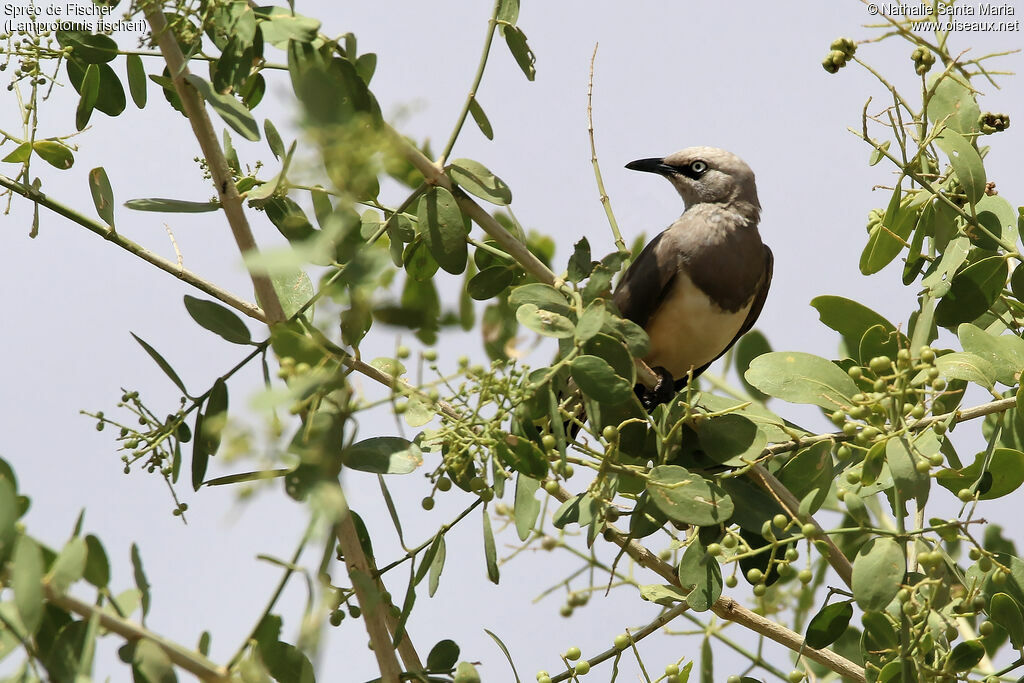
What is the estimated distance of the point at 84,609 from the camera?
1.62 meters

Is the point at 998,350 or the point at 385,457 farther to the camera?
the point at 998,350

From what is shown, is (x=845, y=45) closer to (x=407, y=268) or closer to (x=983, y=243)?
(x=983, y=243)

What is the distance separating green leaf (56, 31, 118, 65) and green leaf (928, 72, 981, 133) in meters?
2.54

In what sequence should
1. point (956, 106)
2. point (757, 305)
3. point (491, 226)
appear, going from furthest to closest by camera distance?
point (757, 305) → point (956, 106) → point (491, 226)

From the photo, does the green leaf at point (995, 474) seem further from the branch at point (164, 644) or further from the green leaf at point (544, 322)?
the branch at point (164, 644)

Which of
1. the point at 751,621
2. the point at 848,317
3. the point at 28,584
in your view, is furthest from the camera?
the point at 848,317

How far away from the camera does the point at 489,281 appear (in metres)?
3.45

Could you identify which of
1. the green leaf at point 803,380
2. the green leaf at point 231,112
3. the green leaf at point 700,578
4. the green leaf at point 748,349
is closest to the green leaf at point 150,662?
the green leaf at point 231,112

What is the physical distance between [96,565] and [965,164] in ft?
8.63

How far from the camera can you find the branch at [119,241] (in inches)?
110

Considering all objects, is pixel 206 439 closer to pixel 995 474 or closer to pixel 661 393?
pixel 995 474

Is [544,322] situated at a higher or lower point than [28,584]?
higher

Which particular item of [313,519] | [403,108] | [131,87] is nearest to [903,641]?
[313,519]

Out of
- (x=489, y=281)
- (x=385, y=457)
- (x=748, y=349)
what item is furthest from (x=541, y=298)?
(x=748, y=349)
